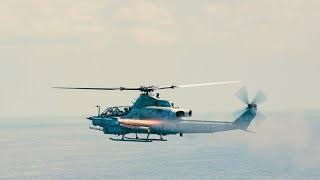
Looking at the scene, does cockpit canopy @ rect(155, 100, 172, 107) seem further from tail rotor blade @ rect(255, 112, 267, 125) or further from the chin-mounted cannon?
tail rotor blade @ rect(255, 112, 267, 125)

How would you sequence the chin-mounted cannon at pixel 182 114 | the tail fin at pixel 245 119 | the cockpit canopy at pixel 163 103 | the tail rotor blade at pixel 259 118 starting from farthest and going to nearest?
1. the tail fin at pixel 245 119
2. the cockpit canopy at pixel 163 103
3. the chin-mounted cannon at pixel 182 114
4. the tail rotor blade at pixel 259 118

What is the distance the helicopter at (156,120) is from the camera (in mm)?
64562

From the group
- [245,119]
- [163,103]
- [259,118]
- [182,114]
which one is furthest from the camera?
[245,119]

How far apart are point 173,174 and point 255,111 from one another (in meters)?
123

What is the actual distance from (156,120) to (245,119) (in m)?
9.37

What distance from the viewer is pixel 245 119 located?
66.8m

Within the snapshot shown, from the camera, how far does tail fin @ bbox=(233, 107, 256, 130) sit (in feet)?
218

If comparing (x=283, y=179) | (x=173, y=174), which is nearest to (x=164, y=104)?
(x=283, y=179)

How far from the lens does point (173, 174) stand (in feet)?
616

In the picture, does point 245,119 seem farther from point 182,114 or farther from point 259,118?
point 182,114

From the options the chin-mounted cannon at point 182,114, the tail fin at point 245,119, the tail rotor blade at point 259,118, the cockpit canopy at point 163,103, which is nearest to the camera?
the tail rotor blade at point 259,118

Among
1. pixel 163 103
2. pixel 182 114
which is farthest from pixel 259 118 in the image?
pixel 163 103

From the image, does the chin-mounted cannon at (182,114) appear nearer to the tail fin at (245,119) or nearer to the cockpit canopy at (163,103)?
the cockpit canopy at (163,103)

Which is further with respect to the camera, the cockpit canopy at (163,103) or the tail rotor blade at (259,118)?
the cockpit canopy at (163,103)
